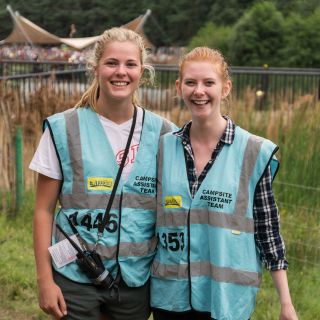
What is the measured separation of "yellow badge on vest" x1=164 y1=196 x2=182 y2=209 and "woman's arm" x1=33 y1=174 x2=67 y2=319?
42 centimetres

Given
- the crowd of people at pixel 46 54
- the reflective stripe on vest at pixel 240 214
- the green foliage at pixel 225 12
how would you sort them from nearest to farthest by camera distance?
the reflective stripe on vest at pixel 240 214 < the crowd of people at pixel 46 54 < the green foliage at pixel 225 12

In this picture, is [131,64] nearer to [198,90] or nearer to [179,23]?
[198,90]

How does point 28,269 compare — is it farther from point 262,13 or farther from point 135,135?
point 262,13

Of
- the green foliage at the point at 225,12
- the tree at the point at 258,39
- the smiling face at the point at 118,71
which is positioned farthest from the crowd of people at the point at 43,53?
the green foliage at the point at 225,12

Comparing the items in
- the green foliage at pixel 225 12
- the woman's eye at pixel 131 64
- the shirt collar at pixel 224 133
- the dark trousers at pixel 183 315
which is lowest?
the dark trousers at pixel 183 315

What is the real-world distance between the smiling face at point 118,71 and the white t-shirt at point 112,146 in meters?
0.10

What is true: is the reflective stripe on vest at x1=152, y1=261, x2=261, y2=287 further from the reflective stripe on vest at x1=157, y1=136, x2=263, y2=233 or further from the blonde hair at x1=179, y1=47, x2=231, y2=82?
the blonde hair at x1=179, y1=47, x2=231, y2=82

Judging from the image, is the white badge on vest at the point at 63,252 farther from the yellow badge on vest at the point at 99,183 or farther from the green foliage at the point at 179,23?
the green foliage at the point at 179,23

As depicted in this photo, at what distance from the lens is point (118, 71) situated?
2531mm

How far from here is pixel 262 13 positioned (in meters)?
25.5

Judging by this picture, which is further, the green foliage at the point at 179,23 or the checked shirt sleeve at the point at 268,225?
the green foliage at the point at 179,23

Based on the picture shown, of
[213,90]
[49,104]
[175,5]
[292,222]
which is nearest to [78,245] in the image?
[213,90]

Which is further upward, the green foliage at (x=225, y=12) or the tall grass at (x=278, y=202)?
the green foliage at (x=225, y=12)

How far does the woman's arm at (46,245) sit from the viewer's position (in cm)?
248
